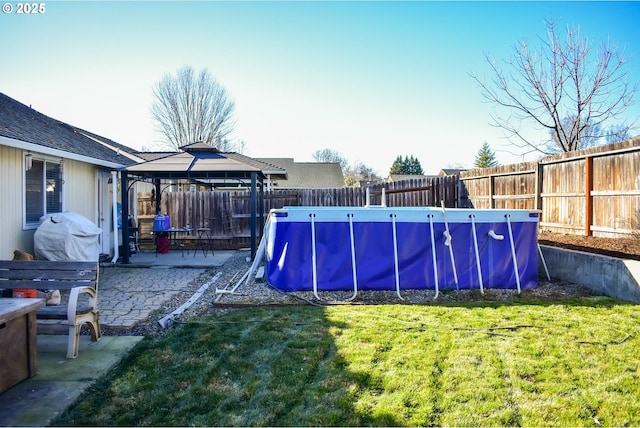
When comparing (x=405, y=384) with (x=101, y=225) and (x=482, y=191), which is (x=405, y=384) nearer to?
(x=101, y=225)

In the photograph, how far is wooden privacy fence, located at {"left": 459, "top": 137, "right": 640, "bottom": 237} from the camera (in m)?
6.41

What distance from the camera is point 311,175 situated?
1208 inches

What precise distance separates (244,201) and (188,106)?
17205 mm

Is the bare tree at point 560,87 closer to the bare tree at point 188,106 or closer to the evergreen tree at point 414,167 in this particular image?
the bare tree at point 188,106

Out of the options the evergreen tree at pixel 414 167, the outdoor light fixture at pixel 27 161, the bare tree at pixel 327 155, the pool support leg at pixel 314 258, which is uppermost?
the bare tree at pixel 327 155

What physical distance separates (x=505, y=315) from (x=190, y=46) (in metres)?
8.80

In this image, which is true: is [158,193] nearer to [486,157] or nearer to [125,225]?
[125,225]

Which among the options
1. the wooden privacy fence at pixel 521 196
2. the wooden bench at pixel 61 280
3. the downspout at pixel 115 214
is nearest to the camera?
the wooden bench at pixel 61 280

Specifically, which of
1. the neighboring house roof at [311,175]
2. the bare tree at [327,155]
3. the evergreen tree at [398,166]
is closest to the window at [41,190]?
the neighboring house roof at [311,175]

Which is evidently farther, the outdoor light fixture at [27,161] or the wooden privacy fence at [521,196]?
the wooden privacy fence at [521,196]

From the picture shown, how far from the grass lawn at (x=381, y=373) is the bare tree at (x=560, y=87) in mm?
8859

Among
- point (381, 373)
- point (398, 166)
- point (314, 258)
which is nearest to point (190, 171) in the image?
point (314, 258)

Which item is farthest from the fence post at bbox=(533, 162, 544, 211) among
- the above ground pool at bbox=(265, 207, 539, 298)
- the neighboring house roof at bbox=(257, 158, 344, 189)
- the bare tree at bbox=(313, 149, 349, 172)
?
the bare tree at bbox=(313, 149, 349, 172)

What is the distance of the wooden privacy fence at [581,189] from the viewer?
21.0 feet
